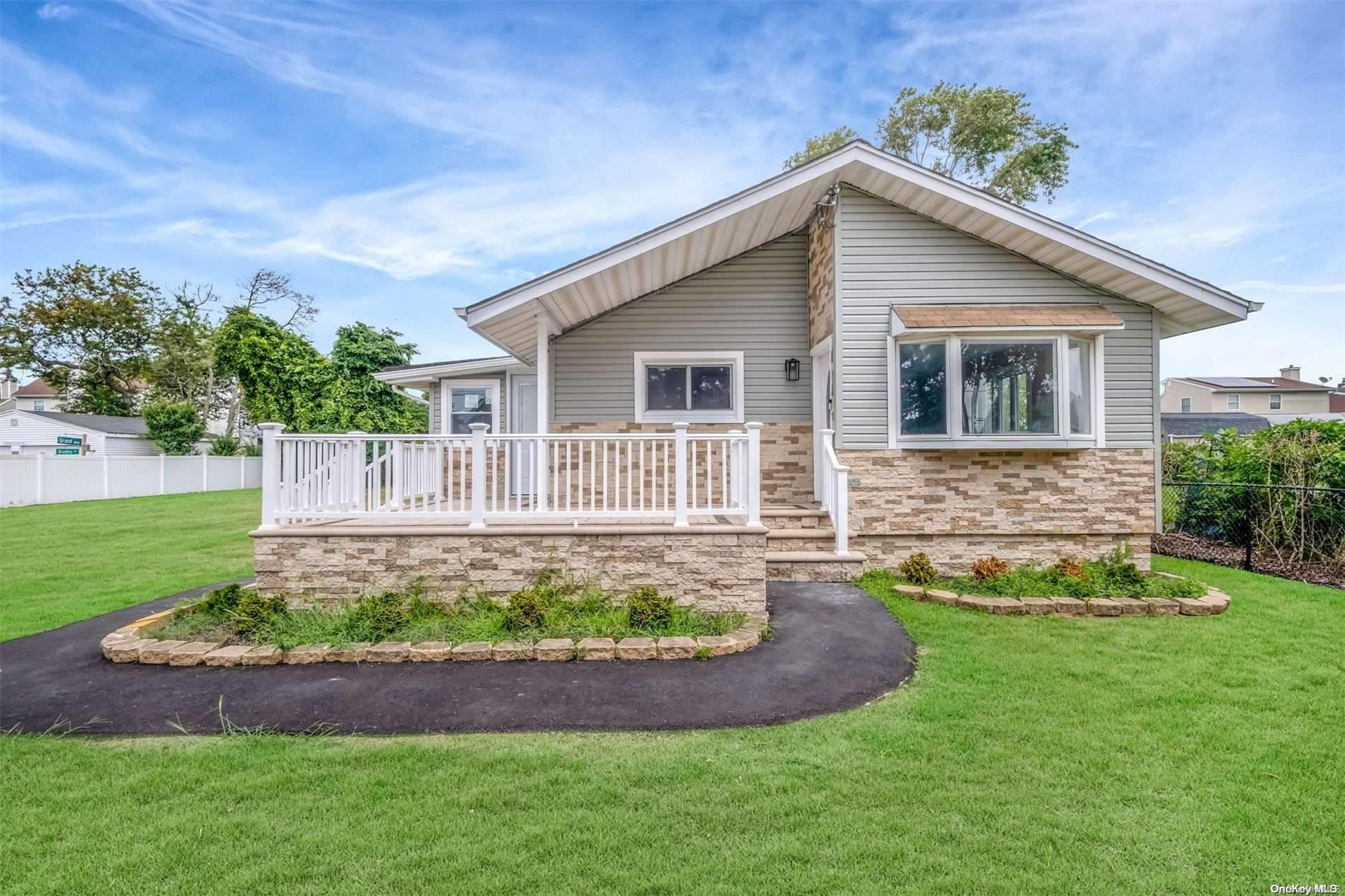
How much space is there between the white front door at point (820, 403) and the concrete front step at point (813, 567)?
1.36m

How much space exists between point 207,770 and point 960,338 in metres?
7.64

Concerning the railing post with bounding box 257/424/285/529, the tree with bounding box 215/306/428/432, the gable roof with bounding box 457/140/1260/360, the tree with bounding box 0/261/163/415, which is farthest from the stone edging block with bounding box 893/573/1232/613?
the tree with bounding box 0/261/163/415

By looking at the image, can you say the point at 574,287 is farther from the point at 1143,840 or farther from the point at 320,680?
the point at 1143,840

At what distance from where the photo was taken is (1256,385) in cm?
3541

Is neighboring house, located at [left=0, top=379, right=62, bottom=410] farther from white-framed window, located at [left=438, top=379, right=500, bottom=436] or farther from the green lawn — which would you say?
Result: the green lawn

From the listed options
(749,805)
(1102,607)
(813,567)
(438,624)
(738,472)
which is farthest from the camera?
(813,567)

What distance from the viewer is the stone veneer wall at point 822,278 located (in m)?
7.60

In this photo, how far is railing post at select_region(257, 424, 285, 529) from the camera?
559cm

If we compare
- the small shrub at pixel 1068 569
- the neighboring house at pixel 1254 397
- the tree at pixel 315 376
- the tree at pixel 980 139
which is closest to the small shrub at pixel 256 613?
the small shrub at pixel 1068 569

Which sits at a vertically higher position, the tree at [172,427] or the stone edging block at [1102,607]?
the tree at [172,427]

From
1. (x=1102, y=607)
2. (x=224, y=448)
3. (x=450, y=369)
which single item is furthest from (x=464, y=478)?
(x=224, y=448)

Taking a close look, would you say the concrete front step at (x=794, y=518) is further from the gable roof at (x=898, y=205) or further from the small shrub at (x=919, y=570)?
the gable roof at (x=898, y=205)

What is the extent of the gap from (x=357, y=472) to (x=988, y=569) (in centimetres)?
698

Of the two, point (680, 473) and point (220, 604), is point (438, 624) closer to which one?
point (220, 604)
